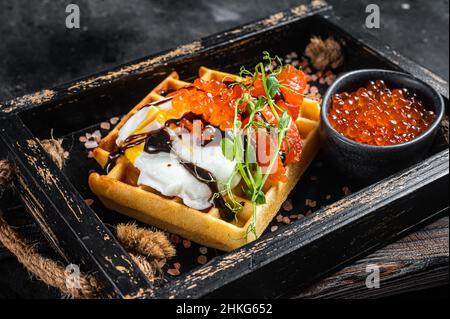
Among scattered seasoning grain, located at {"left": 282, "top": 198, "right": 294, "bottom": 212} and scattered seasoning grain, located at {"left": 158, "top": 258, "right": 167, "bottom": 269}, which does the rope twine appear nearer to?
scattered seasoning grain, located at {"left": 158, "top": 258, "right": 167, "bottom": 269}

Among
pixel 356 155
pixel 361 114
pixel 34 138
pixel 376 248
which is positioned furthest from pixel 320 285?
pixel 34 138

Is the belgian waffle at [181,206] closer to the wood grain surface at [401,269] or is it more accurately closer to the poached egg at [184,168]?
the poached egg at [184,168]

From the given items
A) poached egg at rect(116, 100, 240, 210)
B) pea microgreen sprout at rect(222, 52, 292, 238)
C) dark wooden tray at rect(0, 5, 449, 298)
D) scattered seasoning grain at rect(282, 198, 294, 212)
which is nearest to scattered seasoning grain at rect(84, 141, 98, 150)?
dark wooden tray at rect(0, 5, 449, 298)

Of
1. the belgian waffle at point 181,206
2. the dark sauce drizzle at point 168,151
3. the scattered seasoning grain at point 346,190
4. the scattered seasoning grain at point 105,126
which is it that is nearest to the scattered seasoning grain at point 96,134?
the scattered seasoning grain at point 105,126

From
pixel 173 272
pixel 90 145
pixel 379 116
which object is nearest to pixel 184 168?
pixel 173 272

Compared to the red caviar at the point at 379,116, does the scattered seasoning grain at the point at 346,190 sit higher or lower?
lower

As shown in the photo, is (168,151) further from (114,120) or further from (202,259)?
(114,120)
